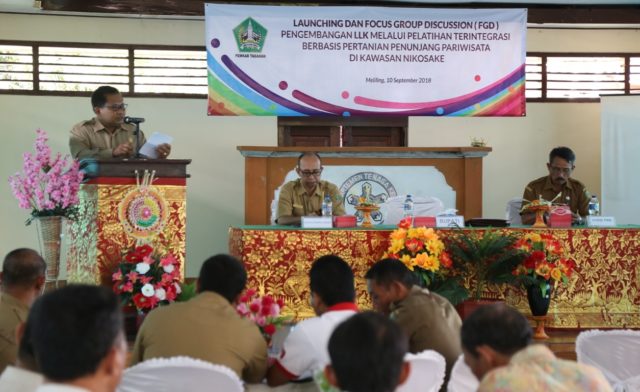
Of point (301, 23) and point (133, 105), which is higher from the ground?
point (301, 23)

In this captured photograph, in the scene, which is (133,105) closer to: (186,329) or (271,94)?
(271,94)

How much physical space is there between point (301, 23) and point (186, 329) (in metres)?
5.06

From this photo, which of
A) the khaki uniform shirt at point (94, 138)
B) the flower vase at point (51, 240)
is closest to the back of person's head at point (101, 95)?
the khaki uniform shirt at point (94, 138)

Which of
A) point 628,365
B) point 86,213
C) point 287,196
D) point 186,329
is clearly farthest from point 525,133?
point 186,329

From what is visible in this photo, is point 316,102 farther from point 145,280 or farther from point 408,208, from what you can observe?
point 145,280

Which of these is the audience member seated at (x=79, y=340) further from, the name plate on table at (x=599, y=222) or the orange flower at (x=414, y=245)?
the name plate on table at (x=599, y=222)

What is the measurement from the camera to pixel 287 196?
6.03 m

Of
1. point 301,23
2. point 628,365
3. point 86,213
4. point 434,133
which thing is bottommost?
point 628,365

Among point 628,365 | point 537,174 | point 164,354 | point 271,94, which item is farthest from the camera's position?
point 537,174

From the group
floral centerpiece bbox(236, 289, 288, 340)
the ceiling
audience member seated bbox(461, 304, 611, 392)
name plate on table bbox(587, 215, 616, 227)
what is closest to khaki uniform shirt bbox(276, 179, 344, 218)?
name plate on table bbox(587, 215, 616, 227)

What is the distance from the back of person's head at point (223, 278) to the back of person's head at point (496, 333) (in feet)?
3.52

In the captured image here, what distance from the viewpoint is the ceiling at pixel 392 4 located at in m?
7.81

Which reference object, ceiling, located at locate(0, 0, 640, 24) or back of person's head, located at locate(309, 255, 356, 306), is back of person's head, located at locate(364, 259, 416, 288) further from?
ceiling, located at locate(0, 0, 640, 24)

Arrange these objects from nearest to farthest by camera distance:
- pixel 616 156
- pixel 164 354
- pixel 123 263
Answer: pixel 164 354, pixel 123 263, pixel 616 156
